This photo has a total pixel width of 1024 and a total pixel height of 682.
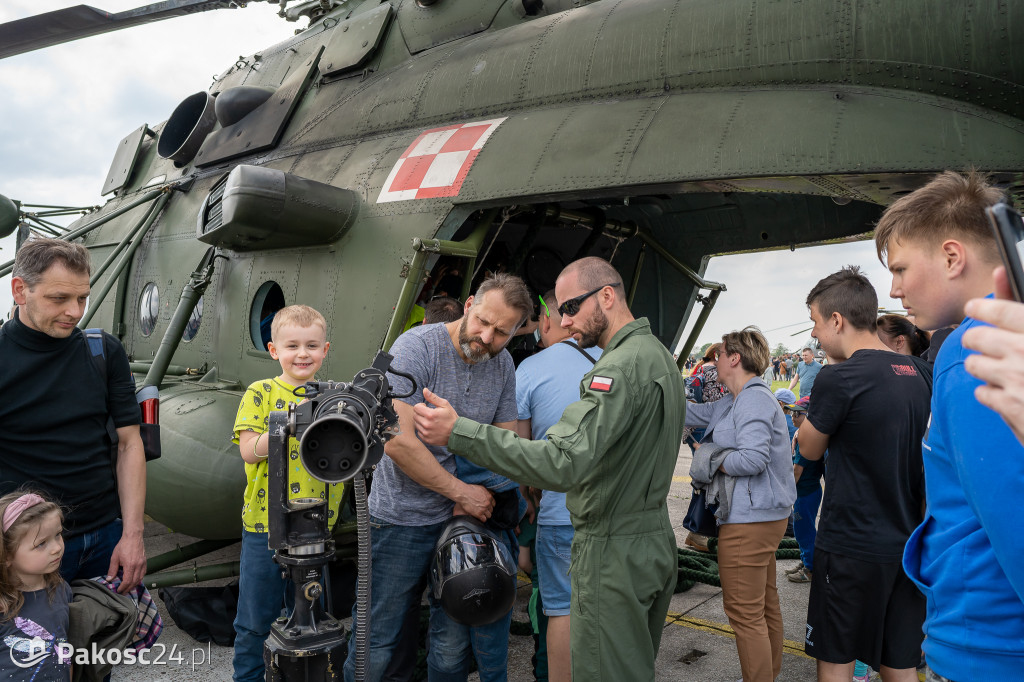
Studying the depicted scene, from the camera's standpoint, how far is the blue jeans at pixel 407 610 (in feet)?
8.97

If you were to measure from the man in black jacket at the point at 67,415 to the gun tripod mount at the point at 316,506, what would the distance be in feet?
4.15

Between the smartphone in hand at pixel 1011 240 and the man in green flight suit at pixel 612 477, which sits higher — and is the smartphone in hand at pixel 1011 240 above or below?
above

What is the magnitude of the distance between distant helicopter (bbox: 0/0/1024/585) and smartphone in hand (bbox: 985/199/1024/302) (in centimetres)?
231

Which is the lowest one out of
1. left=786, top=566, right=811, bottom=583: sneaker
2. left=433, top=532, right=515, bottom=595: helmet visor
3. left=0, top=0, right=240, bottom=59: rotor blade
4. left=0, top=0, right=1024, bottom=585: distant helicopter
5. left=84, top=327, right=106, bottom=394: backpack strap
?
left=786, top=566, right=811, bottom=583: sneaker

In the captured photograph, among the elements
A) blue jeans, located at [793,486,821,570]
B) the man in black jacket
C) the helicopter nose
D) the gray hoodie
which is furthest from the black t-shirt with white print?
the helicopter nose

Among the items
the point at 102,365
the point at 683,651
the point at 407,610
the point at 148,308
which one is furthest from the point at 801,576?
the point at 148,308

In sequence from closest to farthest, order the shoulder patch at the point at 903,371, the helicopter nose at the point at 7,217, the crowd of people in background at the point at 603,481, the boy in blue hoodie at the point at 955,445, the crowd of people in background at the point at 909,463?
the crowd of people in background at the point at 909,463 → the boy in blue hoodie at the point at 955,445 → the crowd of people in background at the point at 603,481 → the shoulder patch at the point at 903,371 → the helicopter nose at the point at 7,217

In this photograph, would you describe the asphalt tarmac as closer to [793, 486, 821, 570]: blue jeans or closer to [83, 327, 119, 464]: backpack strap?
[793, 486, 821, 570]: blue jeans

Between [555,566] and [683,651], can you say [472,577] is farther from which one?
[683,651]

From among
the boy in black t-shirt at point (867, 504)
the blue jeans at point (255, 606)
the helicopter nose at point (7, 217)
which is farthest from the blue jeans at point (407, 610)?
the helicopter nose at point (7, 217)

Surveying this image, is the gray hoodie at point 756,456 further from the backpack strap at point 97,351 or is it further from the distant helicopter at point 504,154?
the backpack strap at point 97,351

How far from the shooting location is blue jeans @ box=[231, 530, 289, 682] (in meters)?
2.97

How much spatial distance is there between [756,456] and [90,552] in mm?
3021

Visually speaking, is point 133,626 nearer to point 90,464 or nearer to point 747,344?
point 90,464
